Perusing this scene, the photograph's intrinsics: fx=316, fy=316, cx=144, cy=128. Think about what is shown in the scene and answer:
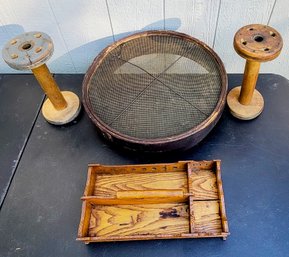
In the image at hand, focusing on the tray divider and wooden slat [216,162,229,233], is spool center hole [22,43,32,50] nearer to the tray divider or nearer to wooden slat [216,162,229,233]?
the tray divider

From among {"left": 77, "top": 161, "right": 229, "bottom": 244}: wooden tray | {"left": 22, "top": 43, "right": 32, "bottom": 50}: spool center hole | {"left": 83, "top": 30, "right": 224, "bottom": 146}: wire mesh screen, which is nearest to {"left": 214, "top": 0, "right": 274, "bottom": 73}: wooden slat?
{"left": 83, "top": 30, "right": 224, "bottom": 146}: wire mesh screen

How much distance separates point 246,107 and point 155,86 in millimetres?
265

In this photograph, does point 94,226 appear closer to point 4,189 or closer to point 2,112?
point 4,189

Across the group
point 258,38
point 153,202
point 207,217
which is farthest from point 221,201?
point 258,38

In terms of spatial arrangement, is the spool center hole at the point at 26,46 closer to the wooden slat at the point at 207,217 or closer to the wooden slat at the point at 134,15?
the wooden slat at the point at 134,15

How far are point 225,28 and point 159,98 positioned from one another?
1.05ft

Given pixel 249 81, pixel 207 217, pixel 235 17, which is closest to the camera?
pixel 207 217

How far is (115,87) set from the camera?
0.91m

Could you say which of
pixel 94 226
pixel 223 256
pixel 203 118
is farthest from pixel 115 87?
pixel 223 256

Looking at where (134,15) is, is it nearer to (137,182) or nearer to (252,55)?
(252,55)

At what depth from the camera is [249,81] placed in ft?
2.73

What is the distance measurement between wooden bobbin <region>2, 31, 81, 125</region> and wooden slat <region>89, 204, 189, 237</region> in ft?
1.05

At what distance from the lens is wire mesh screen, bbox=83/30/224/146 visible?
816 mm

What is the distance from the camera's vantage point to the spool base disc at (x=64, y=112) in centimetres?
93
